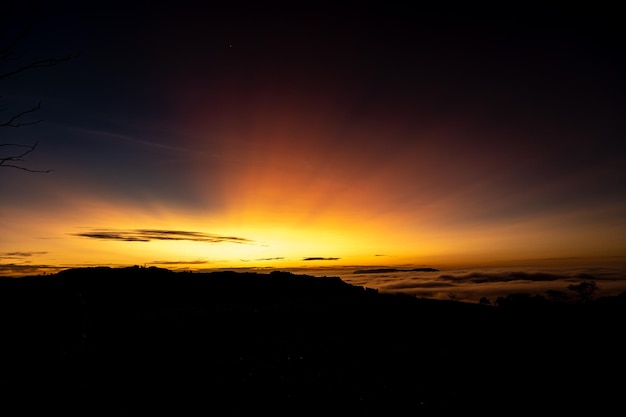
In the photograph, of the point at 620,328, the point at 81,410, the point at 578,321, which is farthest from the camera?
the point at 578,321

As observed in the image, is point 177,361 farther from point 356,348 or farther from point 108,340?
point 356,348

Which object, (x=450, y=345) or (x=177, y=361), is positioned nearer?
(x=177, y=361)

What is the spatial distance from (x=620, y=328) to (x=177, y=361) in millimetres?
19874

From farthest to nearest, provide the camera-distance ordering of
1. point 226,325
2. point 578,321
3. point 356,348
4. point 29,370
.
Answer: point 226,325 < point 578,321 < point 356,348 < point 29,370

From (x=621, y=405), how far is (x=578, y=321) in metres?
11.4

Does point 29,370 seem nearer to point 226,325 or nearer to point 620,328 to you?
point 226,325

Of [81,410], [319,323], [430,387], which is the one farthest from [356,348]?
[81,410]

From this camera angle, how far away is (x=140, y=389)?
1022 cm

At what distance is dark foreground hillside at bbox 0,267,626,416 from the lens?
934 centimetres

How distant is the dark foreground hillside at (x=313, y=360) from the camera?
9344 mm

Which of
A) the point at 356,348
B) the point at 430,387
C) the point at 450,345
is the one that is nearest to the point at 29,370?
the point at 356,348

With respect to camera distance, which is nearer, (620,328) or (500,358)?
(500,358)

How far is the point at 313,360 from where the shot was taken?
13734 mm

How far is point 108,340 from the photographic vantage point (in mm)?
17281
